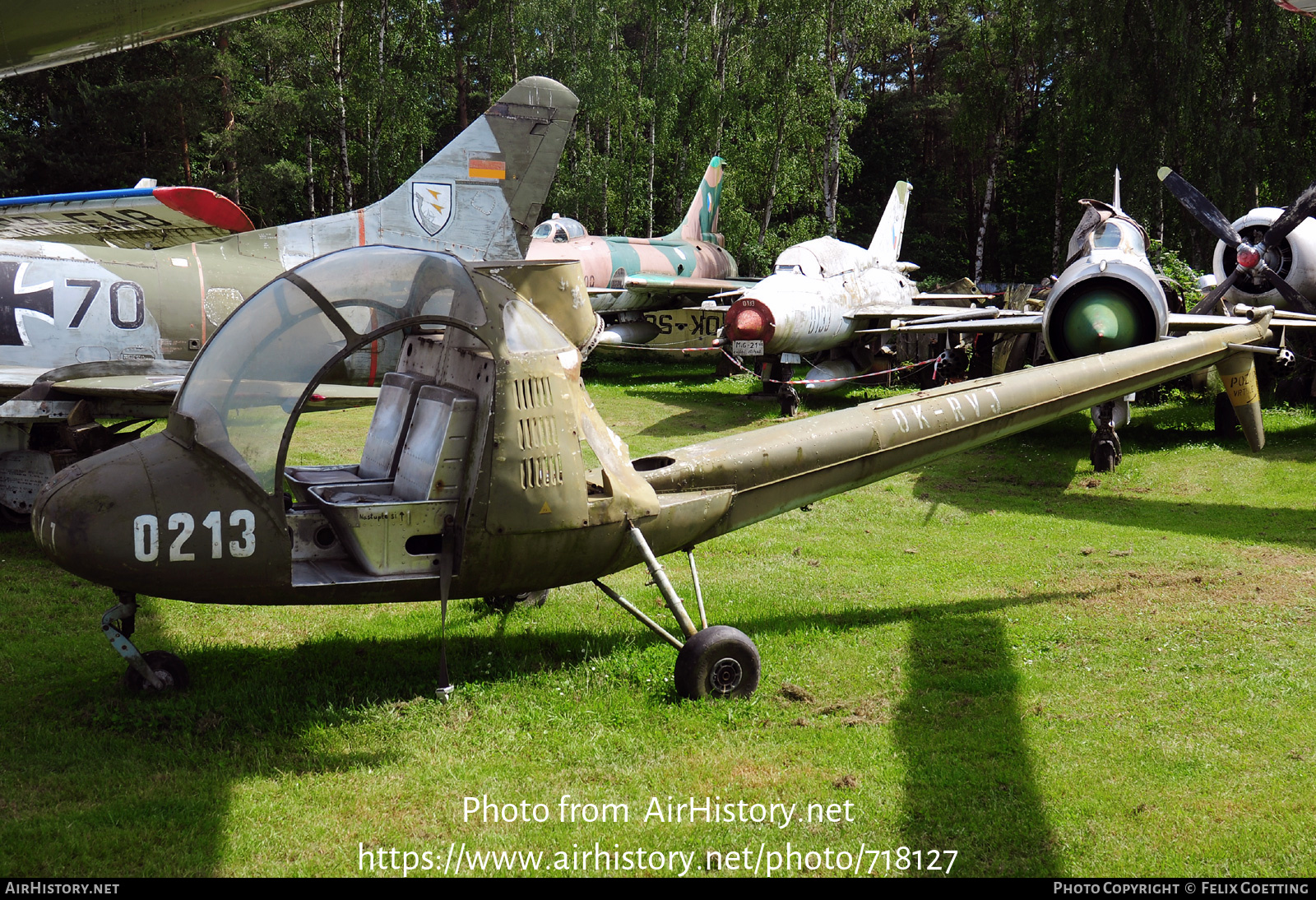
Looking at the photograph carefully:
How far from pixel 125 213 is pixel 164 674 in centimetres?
541

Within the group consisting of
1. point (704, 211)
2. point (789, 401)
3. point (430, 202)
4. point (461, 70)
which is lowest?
point (789, 401)

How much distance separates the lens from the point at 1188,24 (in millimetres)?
24969

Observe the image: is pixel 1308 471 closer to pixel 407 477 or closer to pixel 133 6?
pixel 407 477

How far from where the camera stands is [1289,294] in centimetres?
1512

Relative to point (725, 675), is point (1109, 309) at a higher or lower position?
higher

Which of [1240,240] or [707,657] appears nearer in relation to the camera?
[707,657]

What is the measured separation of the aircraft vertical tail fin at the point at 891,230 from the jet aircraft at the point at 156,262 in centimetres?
986

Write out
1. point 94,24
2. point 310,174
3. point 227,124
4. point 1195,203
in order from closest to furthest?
point 94,24, point 1195,203, point 227,124, point 310,174

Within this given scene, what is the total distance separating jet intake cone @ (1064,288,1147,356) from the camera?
11758 millimetres

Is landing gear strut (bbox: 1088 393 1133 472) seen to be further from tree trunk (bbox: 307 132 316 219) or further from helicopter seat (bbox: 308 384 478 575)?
tree trunk (bbox: 307 132 316 219)

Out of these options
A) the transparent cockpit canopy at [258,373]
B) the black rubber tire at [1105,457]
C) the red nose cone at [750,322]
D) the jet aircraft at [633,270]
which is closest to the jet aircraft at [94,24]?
the transparent cockpit canopy at [258,373]

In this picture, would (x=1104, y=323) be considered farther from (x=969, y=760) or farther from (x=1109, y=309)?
(x=969, y=760)

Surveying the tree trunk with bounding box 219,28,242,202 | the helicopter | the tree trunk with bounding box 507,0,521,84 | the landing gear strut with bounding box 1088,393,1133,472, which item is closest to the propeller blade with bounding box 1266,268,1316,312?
the landing gear strut with bounding box 1088,393,1133,472

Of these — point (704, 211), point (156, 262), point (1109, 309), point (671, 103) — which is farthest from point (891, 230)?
point (156, 262)
